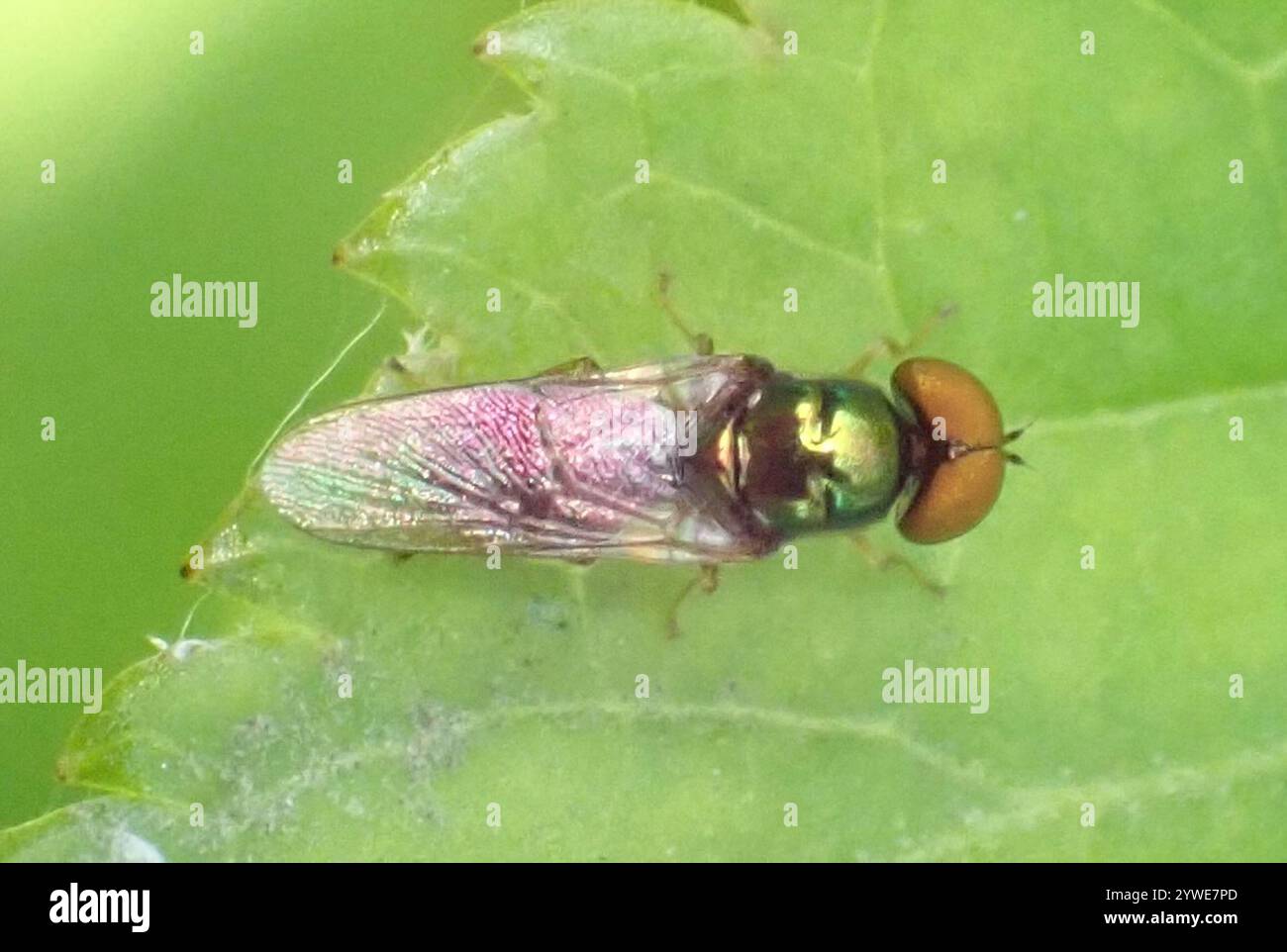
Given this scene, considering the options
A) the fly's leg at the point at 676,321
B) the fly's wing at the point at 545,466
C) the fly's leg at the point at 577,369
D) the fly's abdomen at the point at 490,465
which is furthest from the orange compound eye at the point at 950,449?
the fly's leg at the point at 577,369

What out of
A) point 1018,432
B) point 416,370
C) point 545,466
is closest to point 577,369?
point 545,466

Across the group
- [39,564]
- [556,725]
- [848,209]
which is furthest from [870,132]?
[39,564]

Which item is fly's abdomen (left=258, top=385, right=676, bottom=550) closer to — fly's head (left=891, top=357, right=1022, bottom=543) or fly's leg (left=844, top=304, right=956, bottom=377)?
fly's leg (left=844, top=304, right=956, bottom=377)

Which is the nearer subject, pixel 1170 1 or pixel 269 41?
pixel 1170 1

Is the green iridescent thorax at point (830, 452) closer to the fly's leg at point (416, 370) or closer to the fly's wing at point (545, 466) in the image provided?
the fly's wing at point (545, 466)

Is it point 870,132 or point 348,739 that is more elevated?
point 870,132

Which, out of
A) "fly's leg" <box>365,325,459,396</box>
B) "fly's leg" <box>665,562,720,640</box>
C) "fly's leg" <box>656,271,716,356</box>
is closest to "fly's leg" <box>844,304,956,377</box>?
"fly's leg" <box>656,271,716,356</box>

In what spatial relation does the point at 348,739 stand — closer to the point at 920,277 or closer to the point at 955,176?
the point at 920,277
